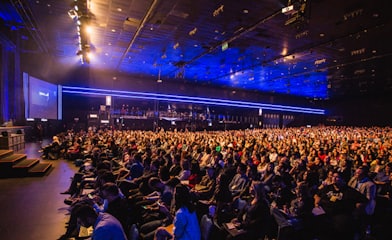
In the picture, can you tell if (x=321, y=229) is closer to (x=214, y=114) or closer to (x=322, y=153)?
(x=322, y=153)

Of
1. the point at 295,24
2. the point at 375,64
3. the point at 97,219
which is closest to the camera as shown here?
the point at 97,219

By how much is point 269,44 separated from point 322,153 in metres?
5.44

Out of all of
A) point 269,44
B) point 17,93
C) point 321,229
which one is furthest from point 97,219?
point 17,93

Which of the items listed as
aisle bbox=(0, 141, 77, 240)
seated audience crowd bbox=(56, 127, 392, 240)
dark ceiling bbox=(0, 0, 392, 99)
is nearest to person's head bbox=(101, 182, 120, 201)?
seated audience crowd bbox=(56, 127, 392, 240)

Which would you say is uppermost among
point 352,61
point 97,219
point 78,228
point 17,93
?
point 352,61

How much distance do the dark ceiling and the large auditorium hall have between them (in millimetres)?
73

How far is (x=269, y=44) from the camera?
1116 centimetres

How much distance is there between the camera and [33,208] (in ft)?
15.5

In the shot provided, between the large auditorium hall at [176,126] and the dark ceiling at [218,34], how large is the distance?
0.24ft

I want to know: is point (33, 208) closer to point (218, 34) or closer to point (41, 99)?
point (218, 34)

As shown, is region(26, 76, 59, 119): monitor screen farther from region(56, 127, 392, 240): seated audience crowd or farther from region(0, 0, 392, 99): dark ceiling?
region(56, 127, 392, 240): seated audience crowd

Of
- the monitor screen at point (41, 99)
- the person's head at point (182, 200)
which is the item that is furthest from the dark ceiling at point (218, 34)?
the person's head at point (182, 200)

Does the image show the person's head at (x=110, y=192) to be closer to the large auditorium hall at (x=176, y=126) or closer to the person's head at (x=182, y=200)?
the large auditorium hall at (x=176, y=126)

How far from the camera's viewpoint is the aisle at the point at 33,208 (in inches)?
149
